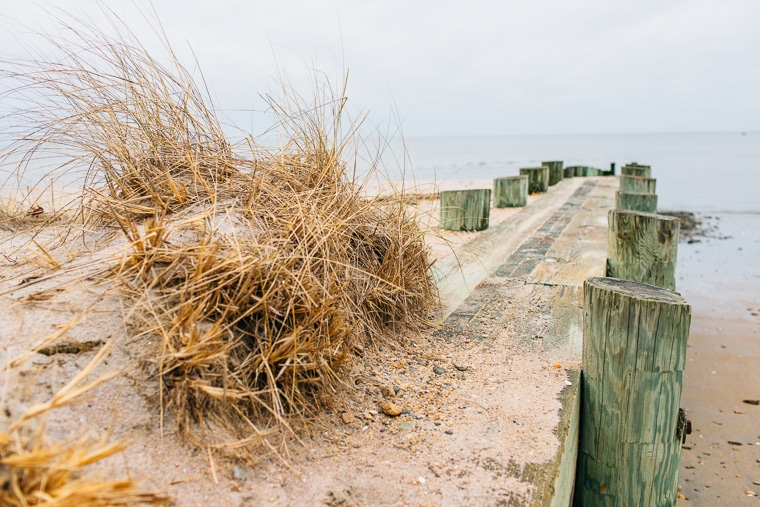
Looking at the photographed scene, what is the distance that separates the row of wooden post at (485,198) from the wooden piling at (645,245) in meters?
1.12

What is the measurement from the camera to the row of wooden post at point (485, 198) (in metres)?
5.50

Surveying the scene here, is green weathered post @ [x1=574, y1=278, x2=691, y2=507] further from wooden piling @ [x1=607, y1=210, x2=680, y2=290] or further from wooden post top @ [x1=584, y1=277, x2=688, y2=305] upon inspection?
wooden piling @ [x1=607, y1=210, x2=680, y2=290]

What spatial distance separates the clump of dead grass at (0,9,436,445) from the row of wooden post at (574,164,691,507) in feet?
3.19

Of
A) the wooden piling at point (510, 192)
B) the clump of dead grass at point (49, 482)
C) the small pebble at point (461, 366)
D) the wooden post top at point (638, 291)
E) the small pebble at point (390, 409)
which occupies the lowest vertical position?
the small pebble at point (390, 409)

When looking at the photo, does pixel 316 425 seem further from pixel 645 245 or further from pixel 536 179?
pixel 536 179

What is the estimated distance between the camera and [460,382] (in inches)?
90.4

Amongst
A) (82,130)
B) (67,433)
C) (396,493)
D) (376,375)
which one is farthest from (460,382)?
(82,130)

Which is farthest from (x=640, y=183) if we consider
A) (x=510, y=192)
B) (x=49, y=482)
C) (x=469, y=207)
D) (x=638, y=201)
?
(x=49, y=482)

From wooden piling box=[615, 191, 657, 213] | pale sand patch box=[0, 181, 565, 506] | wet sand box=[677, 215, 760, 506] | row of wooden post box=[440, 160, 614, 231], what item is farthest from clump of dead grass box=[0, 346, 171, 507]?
wooden piling box=[615, 191, 657, 213]

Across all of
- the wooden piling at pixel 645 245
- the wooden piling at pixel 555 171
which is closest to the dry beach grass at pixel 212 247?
the wooden piling at pixel 645 245

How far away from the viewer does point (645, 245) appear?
371cm

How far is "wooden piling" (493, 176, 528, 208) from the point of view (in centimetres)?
737

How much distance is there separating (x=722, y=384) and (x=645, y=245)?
1.89 m

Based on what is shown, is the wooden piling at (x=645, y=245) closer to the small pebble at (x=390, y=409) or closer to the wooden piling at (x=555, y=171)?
the small pebble at (x=390, y=409)
